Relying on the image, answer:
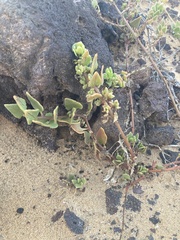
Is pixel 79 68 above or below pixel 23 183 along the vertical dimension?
above

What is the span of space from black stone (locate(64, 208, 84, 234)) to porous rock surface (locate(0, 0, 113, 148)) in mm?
658

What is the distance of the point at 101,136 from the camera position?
7.35 ft

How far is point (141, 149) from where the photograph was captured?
2373 millimetres

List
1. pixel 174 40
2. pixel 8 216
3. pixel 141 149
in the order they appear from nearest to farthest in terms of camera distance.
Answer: pixel 8 216 < pixel 141 149 < pixel 174 40

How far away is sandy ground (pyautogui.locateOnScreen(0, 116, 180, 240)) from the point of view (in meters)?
2.06

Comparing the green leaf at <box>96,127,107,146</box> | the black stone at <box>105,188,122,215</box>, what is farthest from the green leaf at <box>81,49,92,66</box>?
the black stone at <box>105,188,122,215</box>

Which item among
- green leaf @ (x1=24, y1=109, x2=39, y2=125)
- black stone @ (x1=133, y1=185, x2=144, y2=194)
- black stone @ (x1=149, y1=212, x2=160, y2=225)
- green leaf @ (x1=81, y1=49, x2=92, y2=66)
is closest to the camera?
green leaf @ (x1=24, y1=109, x2=39, y2=125)

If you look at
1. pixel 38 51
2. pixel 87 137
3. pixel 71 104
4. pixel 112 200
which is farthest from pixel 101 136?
pixel 38 51

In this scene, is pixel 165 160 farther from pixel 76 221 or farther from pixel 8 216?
pixel 8 216

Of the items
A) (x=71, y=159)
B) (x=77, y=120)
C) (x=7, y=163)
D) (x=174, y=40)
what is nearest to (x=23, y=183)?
(x=7, y=163)

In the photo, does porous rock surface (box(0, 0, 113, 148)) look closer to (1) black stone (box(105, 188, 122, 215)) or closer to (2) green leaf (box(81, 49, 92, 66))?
(2) green leaf (box(81, 49, 92, 66))

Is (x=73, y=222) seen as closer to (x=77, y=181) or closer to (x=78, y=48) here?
(x=77, y=181)

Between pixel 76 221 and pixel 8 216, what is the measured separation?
0.39m

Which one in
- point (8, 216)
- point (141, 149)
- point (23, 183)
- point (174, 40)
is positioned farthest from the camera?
point (174, 40)
